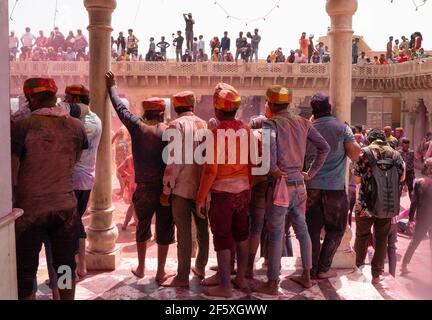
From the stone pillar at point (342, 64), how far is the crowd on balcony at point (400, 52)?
17.8 meters

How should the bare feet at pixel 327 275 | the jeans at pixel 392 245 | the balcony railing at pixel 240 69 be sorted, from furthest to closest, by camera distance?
the balcony railing at pixel 240 69, the jeans at pixel 392 245, the bare feet at pixel 327 275

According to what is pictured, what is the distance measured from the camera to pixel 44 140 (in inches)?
117

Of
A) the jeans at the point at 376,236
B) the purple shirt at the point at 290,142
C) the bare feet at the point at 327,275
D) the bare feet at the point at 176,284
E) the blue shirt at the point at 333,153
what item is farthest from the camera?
the jeans at the point at 376,236

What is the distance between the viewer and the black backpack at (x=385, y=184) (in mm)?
4512

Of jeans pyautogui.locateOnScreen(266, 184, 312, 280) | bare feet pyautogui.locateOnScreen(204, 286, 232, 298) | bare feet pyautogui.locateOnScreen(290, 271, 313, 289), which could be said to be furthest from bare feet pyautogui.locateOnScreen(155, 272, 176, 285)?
bare feet pyautogui.locateOnScreen(290, 271, 313, 289)

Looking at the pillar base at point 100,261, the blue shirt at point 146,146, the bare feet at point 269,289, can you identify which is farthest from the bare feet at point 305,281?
the pillar base at point 100,261

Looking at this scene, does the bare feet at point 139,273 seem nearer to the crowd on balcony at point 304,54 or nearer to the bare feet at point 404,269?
the bare feet at point 404,269

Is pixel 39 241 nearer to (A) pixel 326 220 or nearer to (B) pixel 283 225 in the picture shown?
(B) pixel 283 225

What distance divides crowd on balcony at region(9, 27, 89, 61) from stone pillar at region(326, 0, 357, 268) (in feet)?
50.6

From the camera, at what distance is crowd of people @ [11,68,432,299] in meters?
3.01

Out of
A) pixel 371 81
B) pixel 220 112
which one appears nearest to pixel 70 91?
pixel 220 112

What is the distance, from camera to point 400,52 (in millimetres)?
22797

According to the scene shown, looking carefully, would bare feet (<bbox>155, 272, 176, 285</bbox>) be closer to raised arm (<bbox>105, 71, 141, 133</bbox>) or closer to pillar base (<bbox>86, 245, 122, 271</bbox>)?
pillar base (<bbox>86, 245, 122, 271</bbox>)
